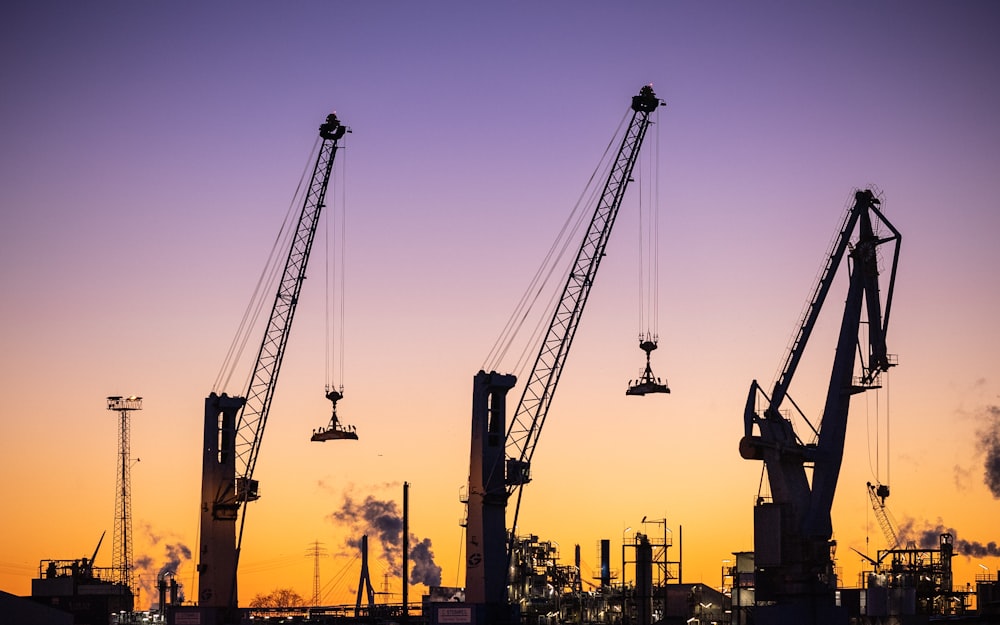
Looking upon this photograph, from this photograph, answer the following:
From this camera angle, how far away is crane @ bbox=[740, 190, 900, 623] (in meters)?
97.6

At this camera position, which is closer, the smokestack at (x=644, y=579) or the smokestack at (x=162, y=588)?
the smokestack at (x=644, y=579)

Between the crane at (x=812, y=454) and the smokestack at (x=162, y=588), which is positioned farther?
the smokestack at (x=162, y=588)

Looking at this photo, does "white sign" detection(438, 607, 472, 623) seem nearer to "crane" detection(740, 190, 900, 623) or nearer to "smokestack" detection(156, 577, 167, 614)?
"crane" detection(740, 190, 900, 623)

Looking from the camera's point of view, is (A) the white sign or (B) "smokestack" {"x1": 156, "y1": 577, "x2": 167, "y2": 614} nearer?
(A) the white sign

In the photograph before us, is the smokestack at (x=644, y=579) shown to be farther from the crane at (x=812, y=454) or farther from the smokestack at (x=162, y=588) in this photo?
the smokestack at (x=162, y=588)

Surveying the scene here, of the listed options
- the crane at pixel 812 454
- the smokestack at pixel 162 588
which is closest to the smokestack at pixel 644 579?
the crane at pixel 812 454

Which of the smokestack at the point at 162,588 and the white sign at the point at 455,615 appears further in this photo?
the smokestack at the point at 162,588

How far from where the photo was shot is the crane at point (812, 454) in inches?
3844

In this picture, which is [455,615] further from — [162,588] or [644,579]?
[162,588]

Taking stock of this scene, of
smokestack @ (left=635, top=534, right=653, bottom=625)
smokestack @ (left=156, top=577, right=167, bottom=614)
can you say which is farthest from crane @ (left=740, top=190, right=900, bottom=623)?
smokestack @ (left=156, top=577, right=167, bottom=614)

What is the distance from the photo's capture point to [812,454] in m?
99.9

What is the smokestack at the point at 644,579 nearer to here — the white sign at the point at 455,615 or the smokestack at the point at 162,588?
the white sign at the point at 455,615

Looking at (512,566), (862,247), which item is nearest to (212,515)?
(512,566)

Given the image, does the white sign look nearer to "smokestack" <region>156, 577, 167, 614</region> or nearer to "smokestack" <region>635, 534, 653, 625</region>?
"smokestack" <region>635, 534, 653, 625</region>
